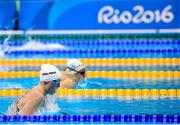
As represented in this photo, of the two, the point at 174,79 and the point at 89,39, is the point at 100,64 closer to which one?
the point at 174,79

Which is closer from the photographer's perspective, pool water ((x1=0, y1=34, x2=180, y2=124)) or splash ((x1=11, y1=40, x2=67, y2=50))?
pool water ((x1=0, y1=34, x2=180, y2=124))

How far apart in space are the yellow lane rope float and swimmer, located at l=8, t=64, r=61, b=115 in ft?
8.85

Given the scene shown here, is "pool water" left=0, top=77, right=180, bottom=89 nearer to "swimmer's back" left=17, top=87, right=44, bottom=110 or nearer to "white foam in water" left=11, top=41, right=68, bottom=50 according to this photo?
"swimmer's back" left=17, top=87, right=44, bottom=110

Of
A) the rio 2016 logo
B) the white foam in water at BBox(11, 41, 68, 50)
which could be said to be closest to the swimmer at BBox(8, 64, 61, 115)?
the white foam in water at BBox(11, 41, 68, 50)

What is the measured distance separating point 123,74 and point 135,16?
123 inches

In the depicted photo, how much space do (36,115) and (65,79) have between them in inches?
64.4

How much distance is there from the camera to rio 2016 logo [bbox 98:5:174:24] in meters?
10.6

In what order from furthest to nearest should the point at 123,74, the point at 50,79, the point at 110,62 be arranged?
the point at 110,62, the point at 123,74, the point at 50,79

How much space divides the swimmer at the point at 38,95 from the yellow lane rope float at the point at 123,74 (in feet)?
8.85

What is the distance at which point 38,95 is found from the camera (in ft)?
15.7

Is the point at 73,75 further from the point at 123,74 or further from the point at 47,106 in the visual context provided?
the point at 47,106

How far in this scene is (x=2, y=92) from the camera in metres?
6.70

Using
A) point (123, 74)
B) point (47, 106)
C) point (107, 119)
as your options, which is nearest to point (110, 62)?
point (123, 74)

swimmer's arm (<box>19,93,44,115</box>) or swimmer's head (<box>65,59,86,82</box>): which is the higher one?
swimmer's head (<box>65,59,86,82</box>)
